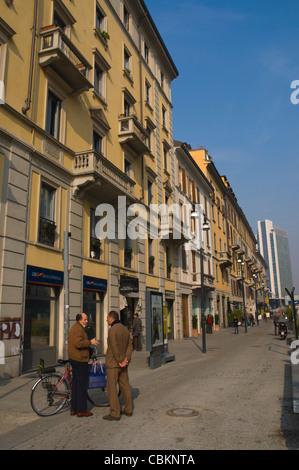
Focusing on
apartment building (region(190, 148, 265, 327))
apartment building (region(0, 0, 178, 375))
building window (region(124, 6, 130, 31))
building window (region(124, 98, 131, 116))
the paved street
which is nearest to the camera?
the paved street

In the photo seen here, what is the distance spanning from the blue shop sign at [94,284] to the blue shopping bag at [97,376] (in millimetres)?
7856

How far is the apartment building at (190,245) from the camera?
28.6 metres

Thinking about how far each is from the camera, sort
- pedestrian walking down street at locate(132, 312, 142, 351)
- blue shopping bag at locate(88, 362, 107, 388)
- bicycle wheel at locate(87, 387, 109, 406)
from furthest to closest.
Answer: pedestrian walking down street at locate(132, 312, 142, 351) → bicycle wheel at locate(87, 387, 109, 406) → blue shopping bag at locate(88, 362, 107, 388)

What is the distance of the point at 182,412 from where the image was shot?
6.55 m

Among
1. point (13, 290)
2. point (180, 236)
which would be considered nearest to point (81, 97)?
point (13, 290)

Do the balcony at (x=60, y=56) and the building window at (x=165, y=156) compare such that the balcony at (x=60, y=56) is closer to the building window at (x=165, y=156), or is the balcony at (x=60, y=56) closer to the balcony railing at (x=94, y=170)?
the balcony railing at (x=94, y=170)

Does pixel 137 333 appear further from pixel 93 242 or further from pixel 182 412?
pixel 182 412

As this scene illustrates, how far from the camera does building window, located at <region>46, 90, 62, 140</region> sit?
44.7ft

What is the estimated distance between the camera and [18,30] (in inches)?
471

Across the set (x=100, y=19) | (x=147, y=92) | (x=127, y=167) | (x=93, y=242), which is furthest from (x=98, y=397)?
(x=147, y=92)

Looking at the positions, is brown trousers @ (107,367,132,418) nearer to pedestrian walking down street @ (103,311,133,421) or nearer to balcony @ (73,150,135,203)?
pedestrian walking down street @ (103,311,133,421)

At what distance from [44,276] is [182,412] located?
7.08m

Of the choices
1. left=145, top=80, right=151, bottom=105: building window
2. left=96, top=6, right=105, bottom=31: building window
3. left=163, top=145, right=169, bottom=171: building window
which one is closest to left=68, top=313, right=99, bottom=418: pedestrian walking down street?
left=96, top=6, right=105, bottom=31: building window

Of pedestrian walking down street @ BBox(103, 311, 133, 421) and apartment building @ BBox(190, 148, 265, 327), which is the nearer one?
pedestrian walking down street @ BBox(103, 311, 133, 421)
